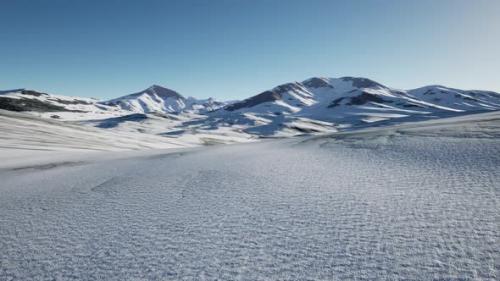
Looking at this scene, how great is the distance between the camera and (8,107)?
158 m

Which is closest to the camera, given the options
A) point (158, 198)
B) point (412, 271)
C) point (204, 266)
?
point (412, 271)

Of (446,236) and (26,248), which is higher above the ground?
(446,236)

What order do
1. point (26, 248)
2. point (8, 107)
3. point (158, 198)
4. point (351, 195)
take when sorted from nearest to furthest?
point (26, 248)
point (351, 195)
point (158, 198)
point (8, 107)

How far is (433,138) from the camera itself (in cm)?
715

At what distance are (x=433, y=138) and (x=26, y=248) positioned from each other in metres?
8.50

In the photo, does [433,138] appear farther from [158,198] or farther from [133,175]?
[133,175]

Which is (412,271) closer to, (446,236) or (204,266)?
(446,236)

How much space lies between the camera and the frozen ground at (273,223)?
2.41 metres

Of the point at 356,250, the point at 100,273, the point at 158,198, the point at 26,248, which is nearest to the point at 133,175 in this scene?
the point at 158,198

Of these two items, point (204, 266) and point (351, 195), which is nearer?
point (204, 266)

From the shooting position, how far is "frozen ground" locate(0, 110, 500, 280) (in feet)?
7.92

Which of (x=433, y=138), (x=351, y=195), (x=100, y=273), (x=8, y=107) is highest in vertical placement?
(x=8, y=107)

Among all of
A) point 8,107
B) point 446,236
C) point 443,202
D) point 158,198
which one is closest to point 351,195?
point 443,202

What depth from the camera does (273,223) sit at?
3.26 m
